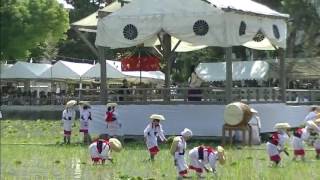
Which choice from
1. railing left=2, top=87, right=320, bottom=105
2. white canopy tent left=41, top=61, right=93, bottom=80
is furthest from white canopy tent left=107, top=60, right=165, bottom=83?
railing left=2, top=87, right=320, bottom=105

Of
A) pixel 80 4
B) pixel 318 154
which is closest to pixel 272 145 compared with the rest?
pixel 318 154

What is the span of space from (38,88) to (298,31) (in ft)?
62.3

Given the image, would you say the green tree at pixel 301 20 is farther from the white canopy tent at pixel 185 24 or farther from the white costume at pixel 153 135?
the white costume at pixel 153 135

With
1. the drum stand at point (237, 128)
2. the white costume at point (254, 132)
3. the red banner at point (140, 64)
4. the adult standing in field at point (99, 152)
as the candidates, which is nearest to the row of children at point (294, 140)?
the drum stand at point (237, 128)

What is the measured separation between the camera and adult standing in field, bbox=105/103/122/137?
20.1 metres

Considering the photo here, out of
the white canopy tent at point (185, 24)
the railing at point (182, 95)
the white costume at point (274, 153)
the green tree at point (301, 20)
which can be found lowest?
the white costume at point (274, 153)

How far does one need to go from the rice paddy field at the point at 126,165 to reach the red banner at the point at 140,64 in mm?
4848

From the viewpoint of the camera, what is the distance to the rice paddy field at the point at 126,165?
12.0 meters

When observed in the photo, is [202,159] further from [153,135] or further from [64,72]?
[64,72]

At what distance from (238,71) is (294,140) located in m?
28.3

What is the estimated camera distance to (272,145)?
14.3 meters

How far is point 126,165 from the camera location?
46.1 ft

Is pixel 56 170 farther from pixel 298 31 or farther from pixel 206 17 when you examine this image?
pixel 298 31

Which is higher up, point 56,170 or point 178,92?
point 178,92
